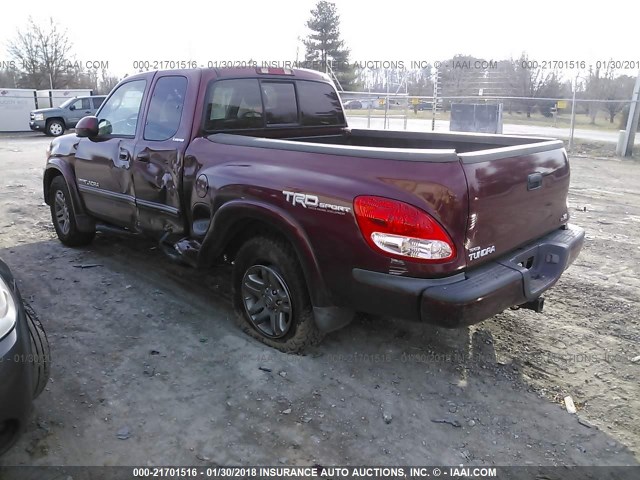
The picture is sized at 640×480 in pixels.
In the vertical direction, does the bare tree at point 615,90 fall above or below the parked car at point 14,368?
above

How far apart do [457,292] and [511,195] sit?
77 cm

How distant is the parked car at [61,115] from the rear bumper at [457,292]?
23.1 metres

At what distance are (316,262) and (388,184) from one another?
0.67 meters

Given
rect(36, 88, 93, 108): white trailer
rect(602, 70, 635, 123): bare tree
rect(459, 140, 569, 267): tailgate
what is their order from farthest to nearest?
rect(602, 70, 635, 123): bare tree → rect(36, 88, 93, 108): white trailer → rect(459, 140, 569, 267): tailgate

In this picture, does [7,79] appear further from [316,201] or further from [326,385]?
[326,385]

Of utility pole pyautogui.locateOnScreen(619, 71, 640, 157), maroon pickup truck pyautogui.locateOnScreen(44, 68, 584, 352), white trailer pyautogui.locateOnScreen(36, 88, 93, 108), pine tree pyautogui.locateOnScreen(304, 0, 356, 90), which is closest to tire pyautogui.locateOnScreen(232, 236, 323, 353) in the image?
maroon pickup truck pyautogui.locateOnScreen(44, 68, 584, 352)

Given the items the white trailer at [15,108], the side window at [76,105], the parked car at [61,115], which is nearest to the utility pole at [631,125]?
the parked car at [61,115]

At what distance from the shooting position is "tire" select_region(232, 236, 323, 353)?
338 cm

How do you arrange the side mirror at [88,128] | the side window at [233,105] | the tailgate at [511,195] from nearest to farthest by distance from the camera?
the tailgate at [511,195]
the side window at [233,105]
the side mirror at [88,128]

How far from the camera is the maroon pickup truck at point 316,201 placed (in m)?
2.76

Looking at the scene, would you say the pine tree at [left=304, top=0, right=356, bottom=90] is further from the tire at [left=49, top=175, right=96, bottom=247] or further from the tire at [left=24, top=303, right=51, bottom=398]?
the tire at [left=24, top=303, right=51, bottom=398]

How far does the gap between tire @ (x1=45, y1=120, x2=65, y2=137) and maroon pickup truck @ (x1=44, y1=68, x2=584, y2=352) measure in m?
20.5

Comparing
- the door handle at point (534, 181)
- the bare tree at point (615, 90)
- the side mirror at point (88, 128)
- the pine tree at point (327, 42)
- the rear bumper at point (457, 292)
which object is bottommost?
the rear bumper at point (457, 292)

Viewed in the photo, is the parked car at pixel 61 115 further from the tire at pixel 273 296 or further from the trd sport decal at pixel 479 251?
the trd sport decal at pixel 479 251
